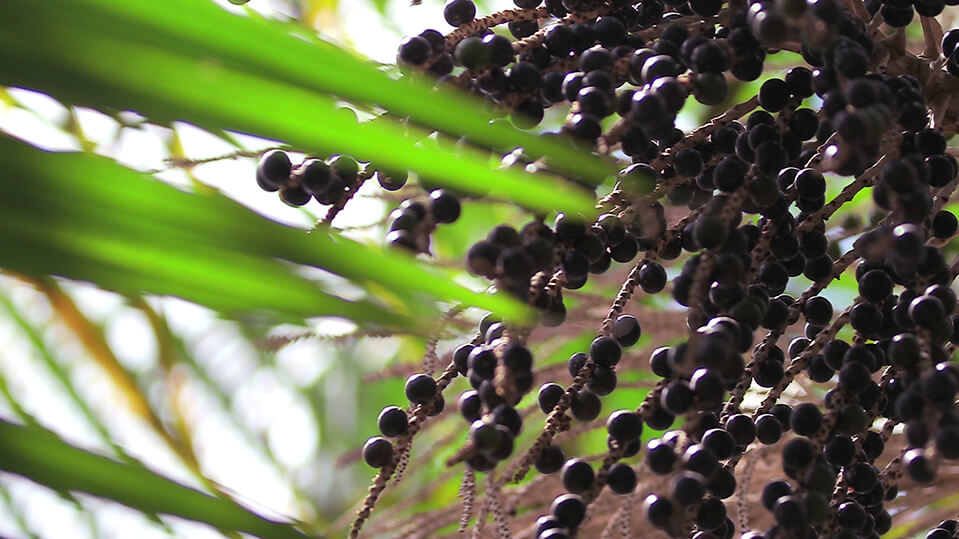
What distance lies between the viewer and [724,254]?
1.10 ft

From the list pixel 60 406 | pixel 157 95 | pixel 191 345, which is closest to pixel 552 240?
pixel 157 95

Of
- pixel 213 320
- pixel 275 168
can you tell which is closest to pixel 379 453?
pixel 275 168

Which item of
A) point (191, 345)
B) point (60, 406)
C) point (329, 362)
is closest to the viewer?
point (60, 406)

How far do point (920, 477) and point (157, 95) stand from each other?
0.24 meters

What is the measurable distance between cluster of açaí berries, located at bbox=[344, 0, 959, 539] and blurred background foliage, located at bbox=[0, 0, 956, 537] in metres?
0.05

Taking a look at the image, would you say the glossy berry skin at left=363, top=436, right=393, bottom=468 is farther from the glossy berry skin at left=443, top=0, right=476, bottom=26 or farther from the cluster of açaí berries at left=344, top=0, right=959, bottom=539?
the glossy berry skin at left=443, top=0, right=476, bottom=26

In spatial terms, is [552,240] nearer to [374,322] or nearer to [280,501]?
[374,322]

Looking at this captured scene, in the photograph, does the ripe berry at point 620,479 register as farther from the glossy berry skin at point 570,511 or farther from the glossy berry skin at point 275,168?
the glossy berry skin at point 275,168

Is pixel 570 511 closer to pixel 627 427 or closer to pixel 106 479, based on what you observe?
pixel 627 427

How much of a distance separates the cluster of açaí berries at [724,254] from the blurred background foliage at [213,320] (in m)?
0.05

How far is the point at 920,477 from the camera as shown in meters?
0.31

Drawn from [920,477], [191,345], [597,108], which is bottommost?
[920,477]

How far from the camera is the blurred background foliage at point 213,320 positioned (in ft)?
0.80

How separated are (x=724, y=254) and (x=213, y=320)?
1.13ft
